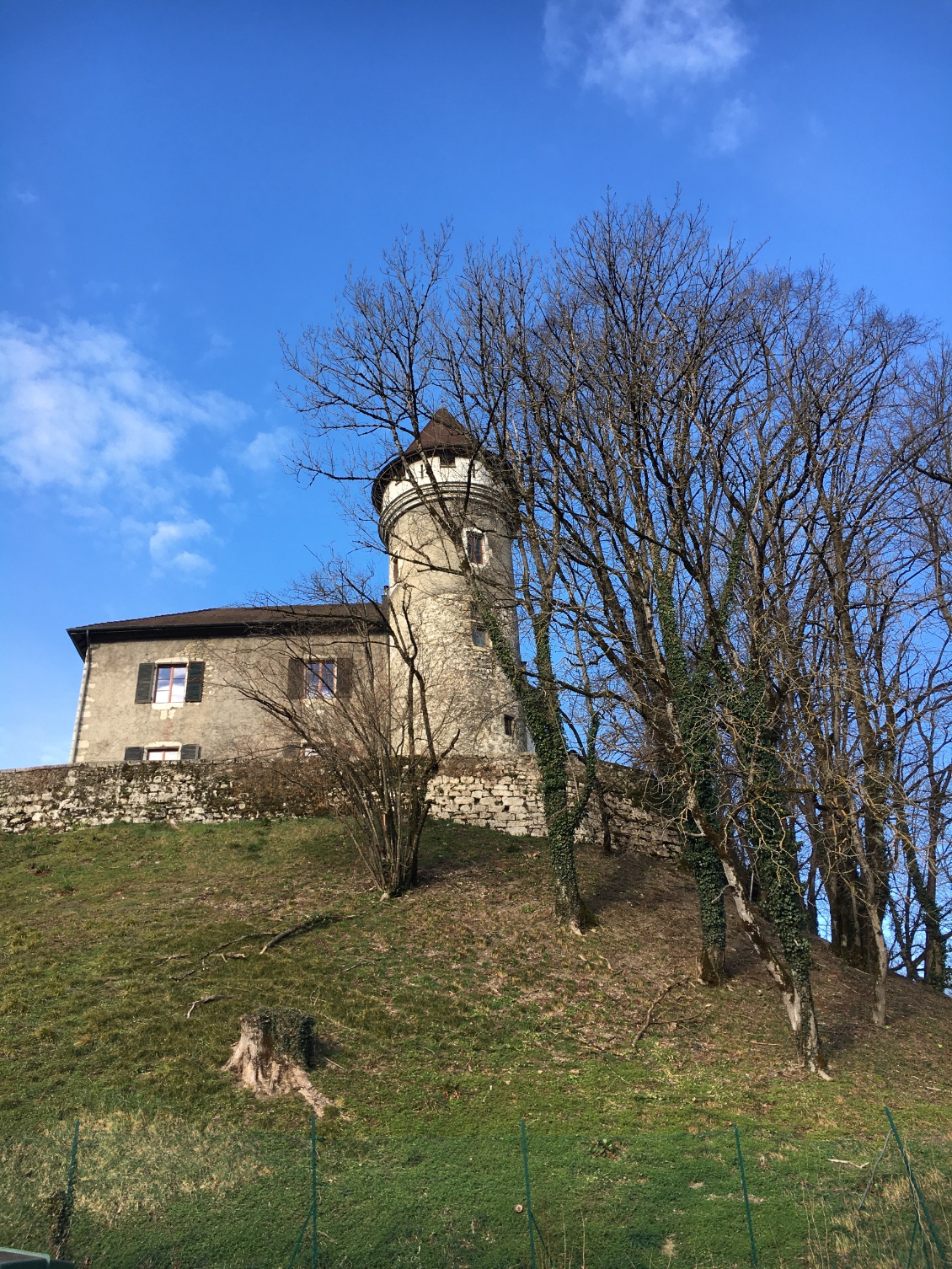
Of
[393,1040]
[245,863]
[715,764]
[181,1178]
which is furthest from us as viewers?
[245,863]

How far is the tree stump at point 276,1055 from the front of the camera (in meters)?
10.1

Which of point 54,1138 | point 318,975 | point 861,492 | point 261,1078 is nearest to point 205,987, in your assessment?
point 318,975

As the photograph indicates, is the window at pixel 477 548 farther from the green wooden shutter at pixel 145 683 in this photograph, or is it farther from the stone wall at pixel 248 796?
the green wooden shutter at pixel 145 683

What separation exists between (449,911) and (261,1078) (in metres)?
5.71

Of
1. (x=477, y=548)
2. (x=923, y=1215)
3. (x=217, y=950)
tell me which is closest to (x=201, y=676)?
(x=477, y=548)

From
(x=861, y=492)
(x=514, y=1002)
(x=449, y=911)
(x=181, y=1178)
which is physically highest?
(x=861, y=492)

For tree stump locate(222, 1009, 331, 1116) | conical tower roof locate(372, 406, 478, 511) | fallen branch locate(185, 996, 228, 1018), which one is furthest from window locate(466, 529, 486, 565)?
tree stump locate(222, 1009, 331, 1116)

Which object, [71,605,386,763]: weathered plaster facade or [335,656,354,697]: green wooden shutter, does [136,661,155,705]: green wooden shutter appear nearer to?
[71,605,386,763]: weathered plaster facade

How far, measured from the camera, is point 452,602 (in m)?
21.0

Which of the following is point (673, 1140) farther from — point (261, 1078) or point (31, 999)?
point (31, 999)

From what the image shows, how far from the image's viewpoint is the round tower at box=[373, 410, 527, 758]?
2134 centimetres

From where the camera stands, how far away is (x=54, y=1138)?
867 centimetres

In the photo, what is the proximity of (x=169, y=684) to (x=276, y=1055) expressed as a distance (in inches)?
630

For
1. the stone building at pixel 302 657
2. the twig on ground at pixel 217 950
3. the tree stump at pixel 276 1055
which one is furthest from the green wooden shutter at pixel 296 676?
the tree stump at pixel 276 1055
